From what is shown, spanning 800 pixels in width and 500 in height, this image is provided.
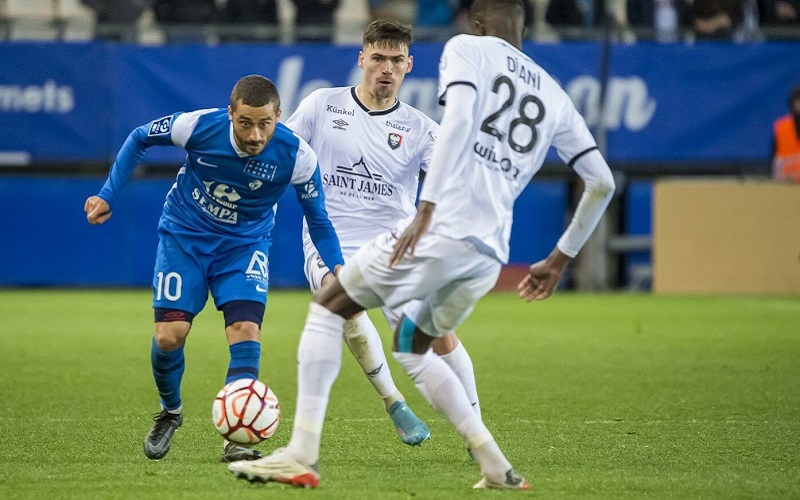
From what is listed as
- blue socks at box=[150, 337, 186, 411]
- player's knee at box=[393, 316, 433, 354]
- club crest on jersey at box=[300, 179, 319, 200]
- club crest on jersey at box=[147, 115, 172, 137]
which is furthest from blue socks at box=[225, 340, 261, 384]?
club crest on jersey at box=[147, 115, 172, 137]

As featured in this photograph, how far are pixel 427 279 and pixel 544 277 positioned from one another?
506 millimetres

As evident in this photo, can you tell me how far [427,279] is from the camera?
191 inches

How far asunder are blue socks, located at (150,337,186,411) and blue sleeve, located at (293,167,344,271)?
2.76 feet

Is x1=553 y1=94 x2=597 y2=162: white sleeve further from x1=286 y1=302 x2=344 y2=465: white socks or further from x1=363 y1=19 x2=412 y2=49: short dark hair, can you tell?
x1=363 y1=19 x2=412 y2=49: short dark hair

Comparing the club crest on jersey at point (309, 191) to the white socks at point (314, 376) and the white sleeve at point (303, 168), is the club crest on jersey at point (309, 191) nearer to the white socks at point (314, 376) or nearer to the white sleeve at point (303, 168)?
the white sleeve at point (303, 168)

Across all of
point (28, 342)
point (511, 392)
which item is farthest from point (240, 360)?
point (28, 342)

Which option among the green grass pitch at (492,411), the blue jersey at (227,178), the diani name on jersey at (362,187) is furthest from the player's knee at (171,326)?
the diani name on jersey at (362,187)

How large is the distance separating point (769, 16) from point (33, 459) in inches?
555

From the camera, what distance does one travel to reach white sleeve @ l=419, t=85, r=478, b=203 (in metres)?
4.70

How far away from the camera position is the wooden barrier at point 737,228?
53.5ft

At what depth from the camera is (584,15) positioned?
17344 mm

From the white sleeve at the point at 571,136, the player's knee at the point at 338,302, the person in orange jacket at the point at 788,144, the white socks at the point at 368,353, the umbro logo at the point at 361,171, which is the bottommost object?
the person in orange jacket at the point at 788,144

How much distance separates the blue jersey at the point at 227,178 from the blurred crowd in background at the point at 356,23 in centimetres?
1103

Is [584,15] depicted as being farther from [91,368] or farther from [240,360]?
[240,360]
